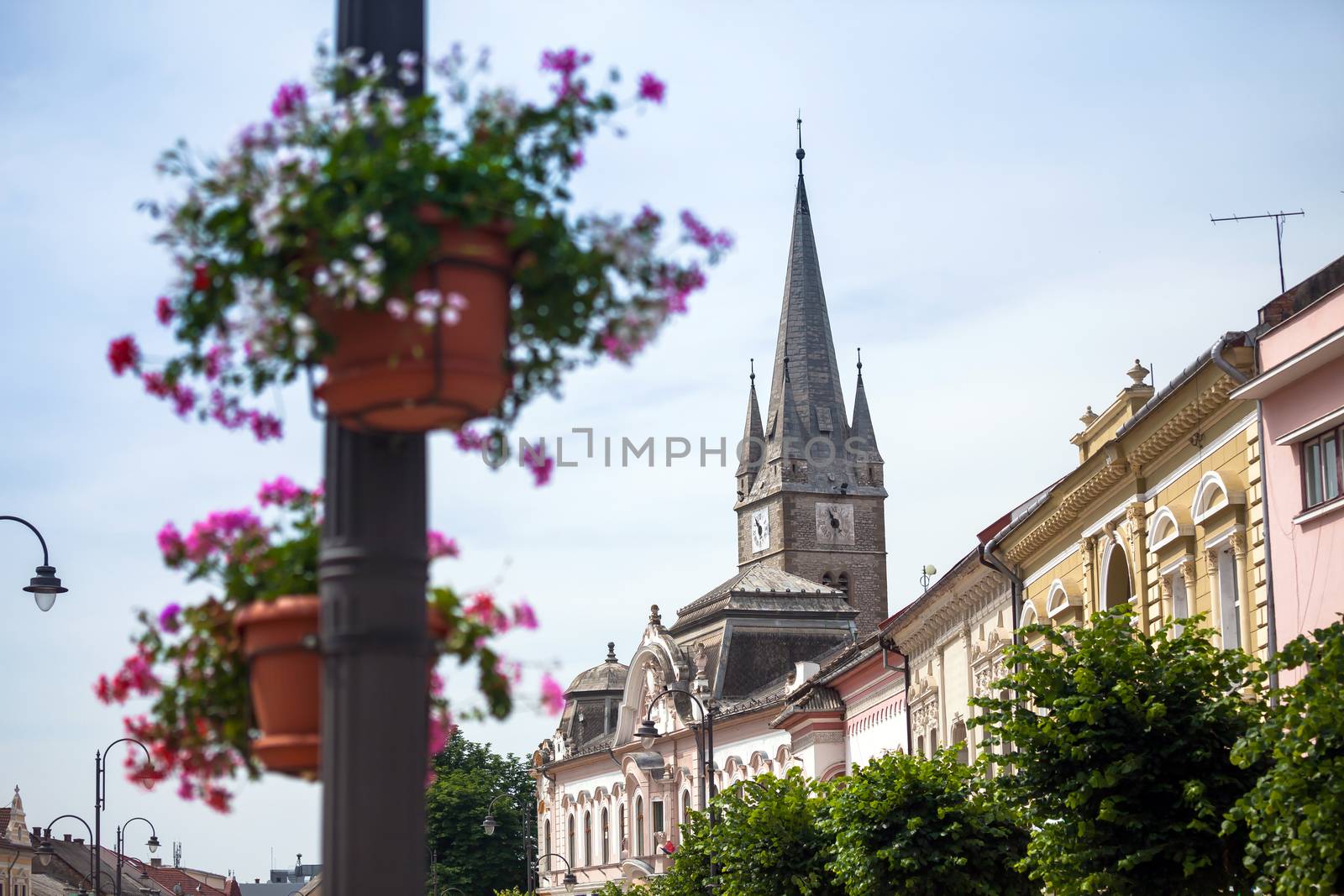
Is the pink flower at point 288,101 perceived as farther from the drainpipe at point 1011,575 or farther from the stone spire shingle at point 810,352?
the stone spire shingle at point 810,352

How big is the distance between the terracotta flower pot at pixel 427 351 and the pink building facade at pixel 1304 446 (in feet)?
48.0

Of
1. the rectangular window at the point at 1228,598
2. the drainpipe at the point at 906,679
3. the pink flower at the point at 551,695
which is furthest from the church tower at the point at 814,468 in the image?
the pink flower at the point at 551,695

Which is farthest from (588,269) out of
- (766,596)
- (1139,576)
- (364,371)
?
(766,596)

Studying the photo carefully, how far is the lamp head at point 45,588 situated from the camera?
22188 mm

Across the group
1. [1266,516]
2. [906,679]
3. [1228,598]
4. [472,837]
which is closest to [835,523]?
[472,837]

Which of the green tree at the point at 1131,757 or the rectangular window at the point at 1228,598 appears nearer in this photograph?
the green tree at the point at 1131,757

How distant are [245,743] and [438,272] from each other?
1425 mm

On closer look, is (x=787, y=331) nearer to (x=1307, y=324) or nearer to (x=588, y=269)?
(x=1307, y=324)

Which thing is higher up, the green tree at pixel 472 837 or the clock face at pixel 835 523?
the clock face at pixel 835 523

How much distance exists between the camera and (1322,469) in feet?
61.7

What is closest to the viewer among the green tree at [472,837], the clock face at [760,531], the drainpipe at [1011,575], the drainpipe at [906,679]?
the drainpipe at [1011,575]

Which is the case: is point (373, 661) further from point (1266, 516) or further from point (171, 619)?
point (1266, 516)

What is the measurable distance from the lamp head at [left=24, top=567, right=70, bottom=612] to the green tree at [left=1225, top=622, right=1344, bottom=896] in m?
14.1

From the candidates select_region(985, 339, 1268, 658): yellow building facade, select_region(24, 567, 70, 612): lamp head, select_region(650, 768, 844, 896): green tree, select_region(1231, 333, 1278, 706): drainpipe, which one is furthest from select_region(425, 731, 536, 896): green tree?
select_region(1231, 333, 1278, 706): drainpipe
